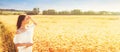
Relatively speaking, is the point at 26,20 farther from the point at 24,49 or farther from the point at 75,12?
the point at 75,12

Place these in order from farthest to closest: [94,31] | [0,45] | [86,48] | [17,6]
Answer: [0,45]
[17,6]
[94,31]
[86,48]

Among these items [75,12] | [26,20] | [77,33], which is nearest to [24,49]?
[26,20]

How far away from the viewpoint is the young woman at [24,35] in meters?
4.16

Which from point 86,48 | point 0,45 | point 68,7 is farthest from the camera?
point 0,45

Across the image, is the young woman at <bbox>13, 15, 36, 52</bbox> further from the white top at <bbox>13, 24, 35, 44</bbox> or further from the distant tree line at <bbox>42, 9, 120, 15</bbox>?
the distant tree line at <bbox>42, 9, 120, 15</bbox>

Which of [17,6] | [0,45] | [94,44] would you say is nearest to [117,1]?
[94,44]

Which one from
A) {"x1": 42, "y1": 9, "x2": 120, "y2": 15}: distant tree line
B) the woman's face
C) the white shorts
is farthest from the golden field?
the woman's face

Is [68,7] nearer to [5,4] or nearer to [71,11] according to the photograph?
[71,11]

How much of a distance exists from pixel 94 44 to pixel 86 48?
10 cm

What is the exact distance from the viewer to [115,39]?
3980 mm

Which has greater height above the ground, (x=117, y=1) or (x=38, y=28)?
(x=117, y=1)

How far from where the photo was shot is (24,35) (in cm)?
421

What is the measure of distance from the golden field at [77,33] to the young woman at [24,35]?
0.76ft

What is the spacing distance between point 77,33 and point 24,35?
1.95 ft
